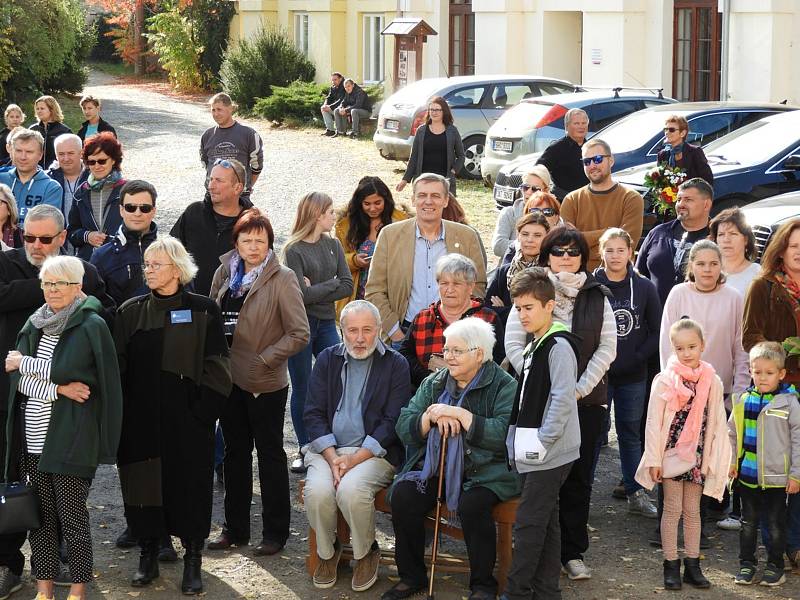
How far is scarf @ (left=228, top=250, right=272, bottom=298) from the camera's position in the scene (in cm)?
762

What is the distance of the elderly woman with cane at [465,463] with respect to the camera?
6.62m

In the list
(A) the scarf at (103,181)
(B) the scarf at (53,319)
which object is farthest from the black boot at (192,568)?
(A) the scarf at (103,181)

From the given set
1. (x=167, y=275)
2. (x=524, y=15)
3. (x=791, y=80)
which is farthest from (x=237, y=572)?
(x=524, y=15)

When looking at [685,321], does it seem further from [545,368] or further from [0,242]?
[0,242]

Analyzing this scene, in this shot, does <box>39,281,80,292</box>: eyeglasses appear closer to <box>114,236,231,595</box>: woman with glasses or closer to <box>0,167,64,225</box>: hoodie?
<box>114,236,231,595</box>: woman with glasses

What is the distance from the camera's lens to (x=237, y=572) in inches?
281

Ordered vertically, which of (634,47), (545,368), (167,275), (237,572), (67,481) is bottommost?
(237,572)

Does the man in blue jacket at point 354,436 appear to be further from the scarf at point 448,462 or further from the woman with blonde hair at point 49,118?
the woman with blonde hair at point 49,118

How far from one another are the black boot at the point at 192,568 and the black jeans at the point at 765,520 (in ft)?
9.59

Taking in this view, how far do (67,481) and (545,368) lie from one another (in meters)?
2.52

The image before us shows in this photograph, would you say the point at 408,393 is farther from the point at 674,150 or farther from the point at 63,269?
the point at 674,150

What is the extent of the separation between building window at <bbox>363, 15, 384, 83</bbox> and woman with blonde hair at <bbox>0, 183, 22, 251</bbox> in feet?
92.6

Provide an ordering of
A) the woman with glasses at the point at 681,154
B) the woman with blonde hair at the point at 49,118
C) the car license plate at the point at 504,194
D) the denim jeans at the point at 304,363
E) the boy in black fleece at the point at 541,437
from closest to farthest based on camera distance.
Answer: the boy in black fleece at the point at 541,437 → the denim jeans at the point at 304,363 → the woman with glasses at the point at 681,154 → the woman with blonde hair at the point at 49,118 → the car license plate at the point at 504,194

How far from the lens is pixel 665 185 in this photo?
10898 mm
